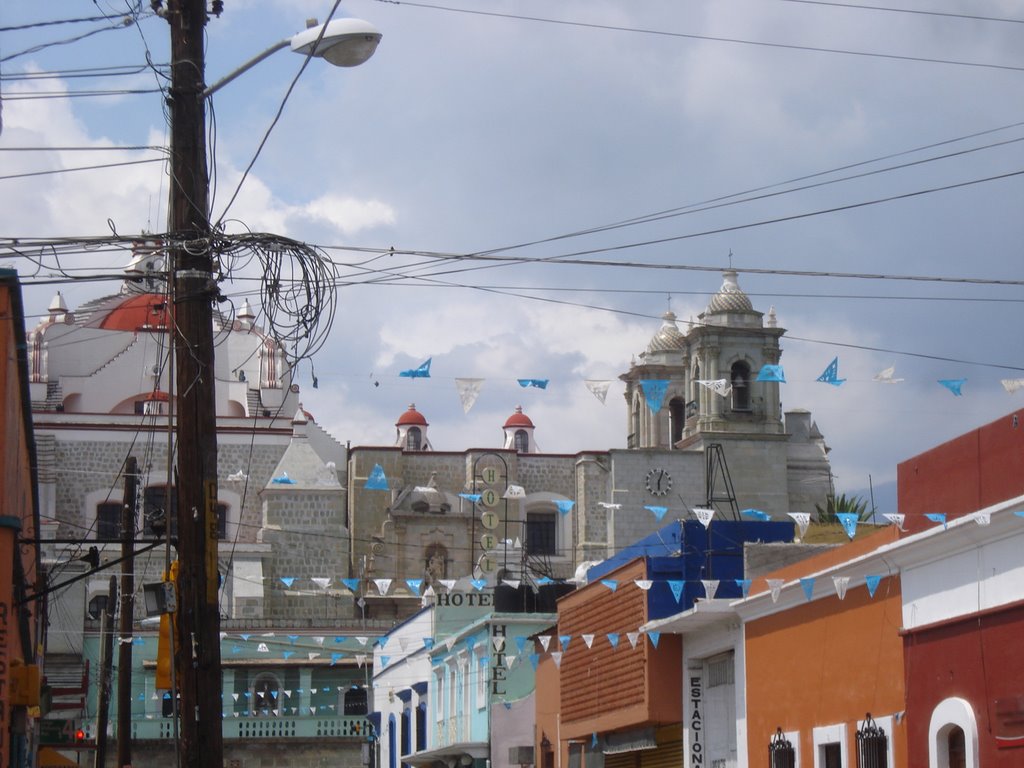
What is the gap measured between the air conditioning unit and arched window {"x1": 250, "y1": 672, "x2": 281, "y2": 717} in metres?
19.0

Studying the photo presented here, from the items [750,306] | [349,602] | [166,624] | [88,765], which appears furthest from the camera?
[750,306]

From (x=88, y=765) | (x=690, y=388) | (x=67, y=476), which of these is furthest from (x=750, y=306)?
(x=88, y=765)

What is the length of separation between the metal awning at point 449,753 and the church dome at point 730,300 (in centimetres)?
2874

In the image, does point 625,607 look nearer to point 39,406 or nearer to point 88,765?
point 88,765

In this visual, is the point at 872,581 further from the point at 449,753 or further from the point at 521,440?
the point at 521,440

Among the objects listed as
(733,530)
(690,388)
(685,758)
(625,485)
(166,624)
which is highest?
(690,388)

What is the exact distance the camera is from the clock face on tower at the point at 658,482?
2512 inches

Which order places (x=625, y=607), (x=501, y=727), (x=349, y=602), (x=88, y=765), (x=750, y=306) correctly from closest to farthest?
(x=625, y=607), (x=501, y=727), (x=88, y=765), (x=349, y=602), (x=750, y=306)

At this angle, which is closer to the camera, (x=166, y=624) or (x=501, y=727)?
(x=166, y=624)

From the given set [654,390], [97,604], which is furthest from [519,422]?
[654,390]

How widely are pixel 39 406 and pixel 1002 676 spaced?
55.4 m

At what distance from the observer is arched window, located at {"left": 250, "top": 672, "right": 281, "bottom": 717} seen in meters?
48.6

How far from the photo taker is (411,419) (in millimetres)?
74312

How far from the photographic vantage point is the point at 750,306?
6488 cm
